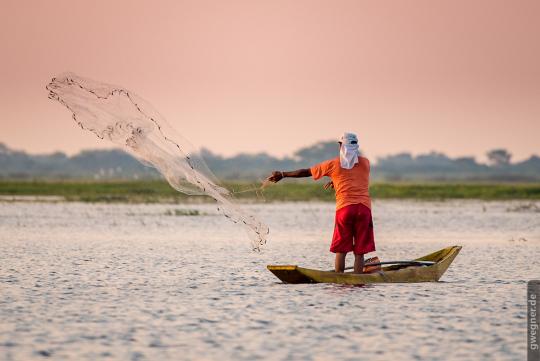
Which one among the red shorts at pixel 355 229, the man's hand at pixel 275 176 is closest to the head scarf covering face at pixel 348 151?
the red shorts at pixel 355 229

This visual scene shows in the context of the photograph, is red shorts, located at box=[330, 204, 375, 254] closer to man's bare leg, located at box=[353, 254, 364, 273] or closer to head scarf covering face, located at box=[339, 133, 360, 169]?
man's bare leg, located at box=[353, 254, 364, 273]

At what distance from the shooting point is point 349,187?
1266 centimetres

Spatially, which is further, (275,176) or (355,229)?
(355,229)

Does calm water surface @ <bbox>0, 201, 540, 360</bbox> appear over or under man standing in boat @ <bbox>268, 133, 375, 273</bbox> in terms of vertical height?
under

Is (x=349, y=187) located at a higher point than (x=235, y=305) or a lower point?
higher

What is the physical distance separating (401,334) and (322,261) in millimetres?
8436

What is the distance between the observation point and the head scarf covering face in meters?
12.6

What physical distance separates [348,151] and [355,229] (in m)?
1.07

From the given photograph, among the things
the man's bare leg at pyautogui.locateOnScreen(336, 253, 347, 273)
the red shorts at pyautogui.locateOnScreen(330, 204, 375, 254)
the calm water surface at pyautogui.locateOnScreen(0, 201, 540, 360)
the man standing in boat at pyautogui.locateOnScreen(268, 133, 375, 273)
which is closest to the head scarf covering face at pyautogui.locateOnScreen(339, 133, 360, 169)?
the man standing in boat at pyautogui.locateOnScreen(268, 133, 375, 273)

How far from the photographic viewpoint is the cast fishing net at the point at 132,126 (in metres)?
12.4

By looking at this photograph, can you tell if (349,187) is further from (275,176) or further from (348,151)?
(275,176)

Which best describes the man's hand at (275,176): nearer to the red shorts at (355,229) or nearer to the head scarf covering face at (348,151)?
the head scarf covering face at (348,151)

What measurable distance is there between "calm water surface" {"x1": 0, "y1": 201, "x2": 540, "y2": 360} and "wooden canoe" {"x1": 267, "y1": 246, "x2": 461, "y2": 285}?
0.13 m

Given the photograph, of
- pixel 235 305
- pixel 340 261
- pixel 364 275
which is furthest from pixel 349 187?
pixel 235 305
